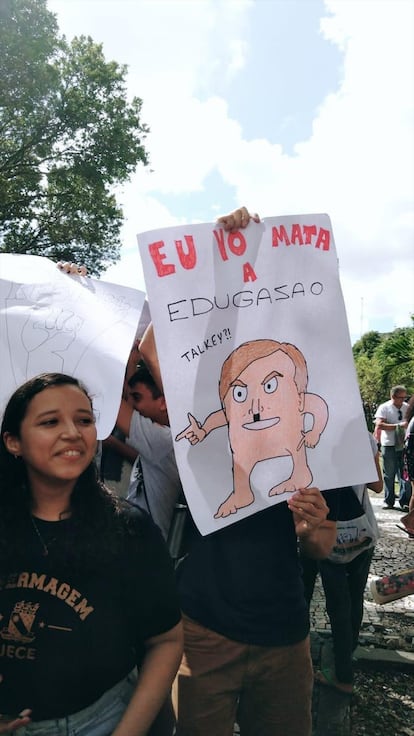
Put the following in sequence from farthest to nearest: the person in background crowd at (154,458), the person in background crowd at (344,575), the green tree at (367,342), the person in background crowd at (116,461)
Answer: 1. the green tree at (367,342)
2. the person in background crowd at (344,575)
3. the person in background crowd at (116,461)
4. the person in background crowd at (154,458)

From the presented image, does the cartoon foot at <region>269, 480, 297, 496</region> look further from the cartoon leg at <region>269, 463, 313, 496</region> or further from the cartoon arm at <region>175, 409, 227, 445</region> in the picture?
the cartoon arm at <region>175, 409, 227, 445</region>

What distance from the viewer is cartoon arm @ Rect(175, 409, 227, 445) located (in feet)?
4.81

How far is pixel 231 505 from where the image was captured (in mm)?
1482

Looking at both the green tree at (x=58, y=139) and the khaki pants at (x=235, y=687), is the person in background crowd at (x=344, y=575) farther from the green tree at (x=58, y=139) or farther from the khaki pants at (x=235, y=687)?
the green tree at (x=58, y=139)

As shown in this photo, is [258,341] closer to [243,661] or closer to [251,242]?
[251,242]

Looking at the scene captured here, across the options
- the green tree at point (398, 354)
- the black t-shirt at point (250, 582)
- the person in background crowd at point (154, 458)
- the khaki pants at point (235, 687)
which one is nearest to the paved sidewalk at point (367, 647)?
the khaki pants at point (235, 687)

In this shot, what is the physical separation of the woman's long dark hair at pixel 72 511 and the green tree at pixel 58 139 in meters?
13.0

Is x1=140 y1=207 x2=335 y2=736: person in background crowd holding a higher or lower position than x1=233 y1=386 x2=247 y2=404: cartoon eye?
lower

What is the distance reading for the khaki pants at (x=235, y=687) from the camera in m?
1.51

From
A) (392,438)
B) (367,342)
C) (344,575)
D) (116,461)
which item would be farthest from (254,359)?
(367,342)

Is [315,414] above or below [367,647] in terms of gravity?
above

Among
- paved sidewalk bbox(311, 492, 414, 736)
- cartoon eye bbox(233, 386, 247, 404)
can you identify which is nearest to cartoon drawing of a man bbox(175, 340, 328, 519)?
cartoon eye bbox(233, 386, 247, 404)

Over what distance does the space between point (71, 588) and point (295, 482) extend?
642mm

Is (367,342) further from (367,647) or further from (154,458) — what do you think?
(154,458)
